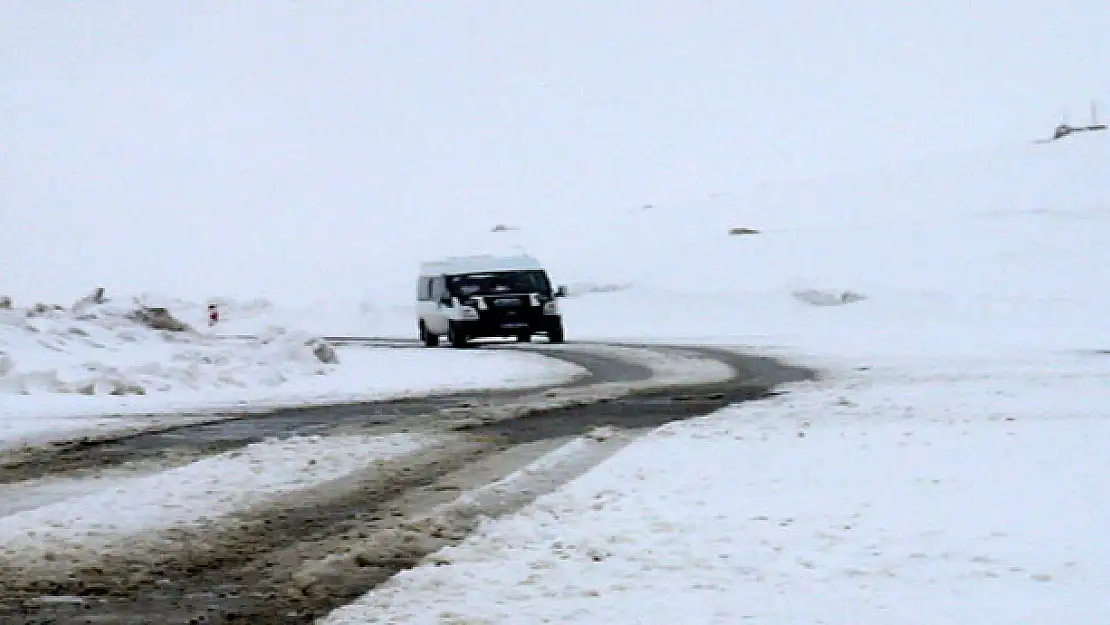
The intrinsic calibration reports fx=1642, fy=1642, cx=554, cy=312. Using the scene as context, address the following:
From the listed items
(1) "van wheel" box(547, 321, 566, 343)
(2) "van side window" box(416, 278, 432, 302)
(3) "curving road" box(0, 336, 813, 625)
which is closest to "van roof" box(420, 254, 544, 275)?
(2) "van side window" box(416, 278, 432, 302)

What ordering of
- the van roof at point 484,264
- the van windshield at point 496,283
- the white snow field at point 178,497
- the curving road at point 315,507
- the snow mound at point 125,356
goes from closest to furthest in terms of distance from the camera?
the curving road at point 315,507 < the white snow field at point 178,497 < the snow mound at point 125,356 < the van windshield at point 496,283 < the van roof at point 484,264

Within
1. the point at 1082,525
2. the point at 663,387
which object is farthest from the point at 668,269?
the point at 1082,525

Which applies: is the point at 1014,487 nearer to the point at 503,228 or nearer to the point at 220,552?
the point at 220,552

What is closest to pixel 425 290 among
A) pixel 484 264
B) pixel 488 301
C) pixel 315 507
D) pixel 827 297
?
pixel 484 264

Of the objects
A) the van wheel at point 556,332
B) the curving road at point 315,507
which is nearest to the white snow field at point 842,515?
the curving road at point 315,507

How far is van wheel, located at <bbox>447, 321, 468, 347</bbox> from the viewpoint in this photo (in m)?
30.8

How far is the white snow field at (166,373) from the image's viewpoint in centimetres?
1470

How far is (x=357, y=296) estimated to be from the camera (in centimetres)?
6412

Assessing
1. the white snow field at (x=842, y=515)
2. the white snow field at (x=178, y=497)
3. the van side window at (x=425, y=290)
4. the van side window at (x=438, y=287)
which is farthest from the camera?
the van side window at (x=425, y=290)

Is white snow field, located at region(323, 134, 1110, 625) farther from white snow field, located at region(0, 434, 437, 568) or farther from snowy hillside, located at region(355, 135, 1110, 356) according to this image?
snowy hillside, located at region(355, 135, 1110, 356)

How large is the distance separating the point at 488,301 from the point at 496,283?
60 cm

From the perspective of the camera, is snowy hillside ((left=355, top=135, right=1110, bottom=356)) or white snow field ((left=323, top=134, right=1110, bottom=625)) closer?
white snow field ((left=323, top=134, right=1110, bottom=625))

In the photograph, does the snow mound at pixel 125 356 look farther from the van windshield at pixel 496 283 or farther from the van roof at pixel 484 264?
the van roof at pixel 484 264

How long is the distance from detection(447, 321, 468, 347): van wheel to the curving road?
45.4 ft
